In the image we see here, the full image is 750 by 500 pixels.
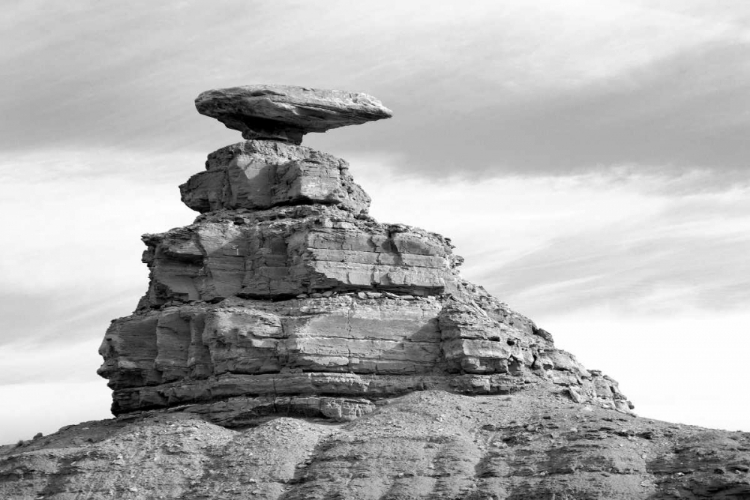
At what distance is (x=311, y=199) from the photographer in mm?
67250

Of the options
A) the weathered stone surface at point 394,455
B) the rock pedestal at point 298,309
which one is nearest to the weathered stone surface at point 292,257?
the rock pedestal at point 298,309

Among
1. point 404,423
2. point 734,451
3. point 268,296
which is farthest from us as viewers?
point 268,296

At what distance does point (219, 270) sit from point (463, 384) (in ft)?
32.5

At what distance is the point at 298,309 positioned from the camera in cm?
6394

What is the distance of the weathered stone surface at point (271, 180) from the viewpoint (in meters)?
67.5

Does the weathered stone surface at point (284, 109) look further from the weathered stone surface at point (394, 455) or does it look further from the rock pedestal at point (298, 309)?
the weathered stone surface at point (394, 455)

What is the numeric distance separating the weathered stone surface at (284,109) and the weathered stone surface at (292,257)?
4.45m

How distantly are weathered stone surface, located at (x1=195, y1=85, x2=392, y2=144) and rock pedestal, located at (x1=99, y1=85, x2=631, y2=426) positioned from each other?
84 millimetres

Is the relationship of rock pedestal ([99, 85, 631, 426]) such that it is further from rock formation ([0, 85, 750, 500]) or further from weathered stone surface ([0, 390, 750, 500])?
weathered stone surface ([0, 390, 750, 500])

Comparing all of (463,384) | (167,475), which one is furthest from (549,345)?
(167,475)

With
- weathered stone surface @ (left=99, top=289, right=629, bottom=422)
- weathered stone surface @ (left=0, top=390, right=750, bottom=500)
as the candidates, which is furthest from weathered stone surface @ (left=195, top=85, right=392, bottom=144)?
weathered stone surface @ (left=0, top=390, right=750, bottom=500)

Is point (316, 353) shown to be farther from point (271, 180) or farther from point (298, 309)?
point (271, 180)

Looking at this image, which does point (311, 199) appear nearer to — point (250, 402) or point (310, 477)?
point (250, 402)

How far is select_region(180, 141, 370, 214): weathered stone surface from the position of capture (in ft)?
221
